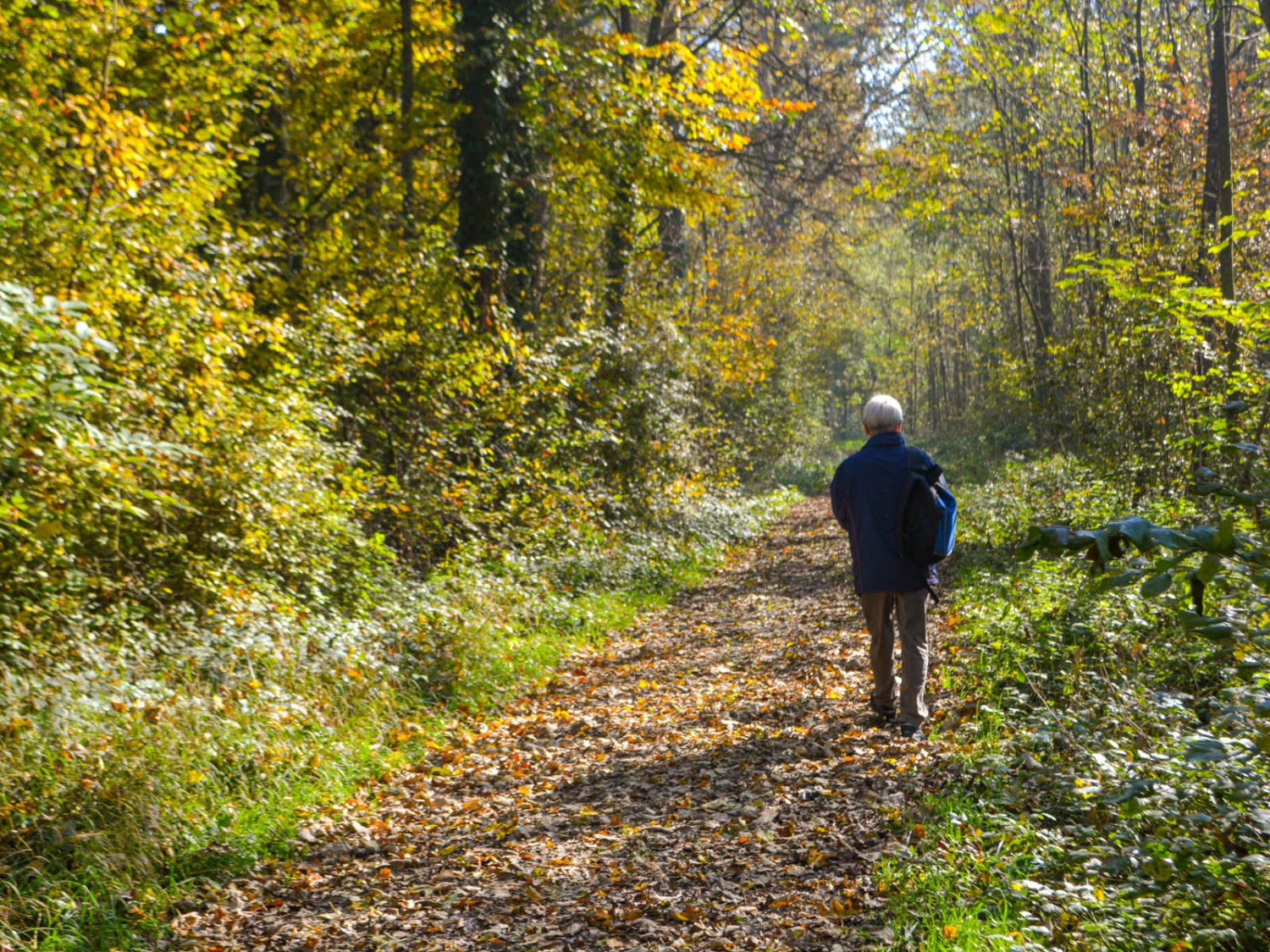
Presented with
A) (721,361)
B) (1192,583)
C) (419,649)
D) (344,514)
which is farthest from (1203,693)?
(721,361)

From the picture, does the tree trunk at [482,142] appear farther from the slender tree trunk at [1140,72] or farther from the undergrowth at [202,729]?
the slender tree trunk at [1140,72]

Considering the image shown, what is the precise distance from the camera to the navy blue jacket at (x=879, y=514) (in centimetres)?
666

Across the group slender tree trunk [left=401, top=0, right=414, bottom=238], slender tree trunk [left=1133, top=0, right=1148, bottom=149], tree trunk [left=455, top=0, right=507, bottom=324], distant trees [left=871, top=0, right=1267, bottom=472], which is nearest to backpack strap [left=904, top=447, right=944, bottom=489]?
distant trees [left=871, top=0, right=1267, bottom=472]

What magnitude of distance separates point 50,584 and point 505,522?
21.0 ft

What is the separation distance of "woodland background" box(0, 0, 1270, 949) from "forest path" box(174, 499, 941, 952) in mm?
548

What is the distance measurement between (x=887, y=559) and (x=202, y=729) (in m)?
4.54

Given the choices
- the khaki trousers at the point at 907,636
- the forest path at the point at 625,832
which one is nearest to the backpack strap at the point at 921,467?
the khaki trousers at the point at 907,636

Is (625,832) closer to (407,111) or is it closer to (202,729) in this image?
(202,729)

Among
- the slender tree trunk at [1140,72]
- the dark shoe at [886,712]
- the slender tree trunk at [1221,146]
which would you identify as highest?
the slender tree trunk at [1140,72]

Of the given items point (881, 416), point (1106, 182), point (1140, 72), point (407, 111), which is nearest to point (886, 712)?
point (881, 416)

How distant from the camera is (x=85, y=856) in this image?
4621 mm

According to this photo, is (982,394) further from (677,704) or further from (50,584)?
(50,584)

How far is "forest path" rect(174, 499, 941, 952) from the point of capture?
4461mm

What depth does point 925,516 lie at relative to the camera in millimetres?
6551
